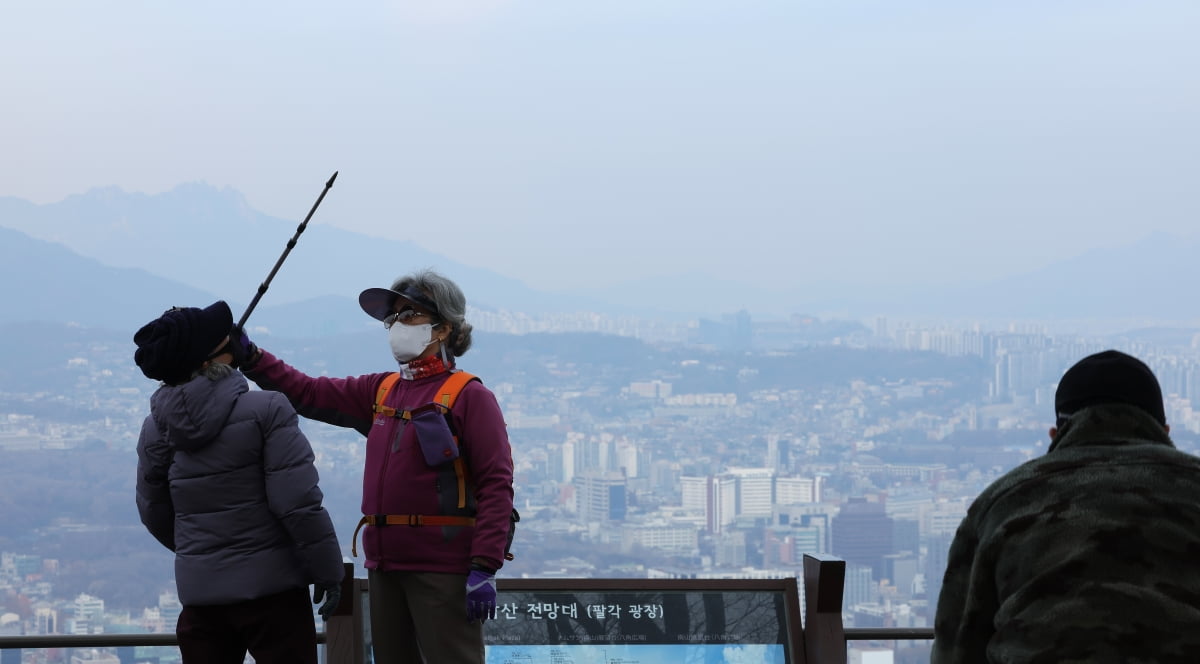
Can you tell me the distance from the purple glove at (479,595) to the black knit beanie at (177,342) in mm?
903

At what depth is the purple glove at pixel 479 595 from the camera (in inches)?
123

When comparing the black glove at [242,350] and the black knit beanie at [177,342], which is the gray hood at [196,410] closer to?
the black knit beanie at [177,342]

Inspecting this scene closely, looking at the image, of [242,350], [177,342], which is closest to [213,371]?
[177,342]

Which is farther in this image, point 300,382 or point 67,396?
point 67,396

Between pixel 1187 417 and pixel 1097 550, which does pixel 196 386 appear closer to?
pixel 1097 550

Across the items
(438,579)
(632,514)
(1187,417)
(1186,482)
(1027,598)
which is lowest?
(632,514)

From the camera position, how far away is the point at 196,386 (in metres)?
3.06

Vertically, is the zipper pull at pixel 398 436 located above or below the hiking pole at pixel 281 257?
below

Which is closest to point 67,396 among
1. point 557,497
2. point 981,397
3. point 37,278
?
point 37,278

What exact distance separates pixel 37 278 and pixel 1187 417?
42018mm

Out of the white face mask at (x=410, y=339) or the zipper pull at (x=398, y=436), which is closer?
the zipper pull at (x=398, y=436)

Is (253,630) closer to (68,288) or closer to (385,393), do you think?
(385,393)

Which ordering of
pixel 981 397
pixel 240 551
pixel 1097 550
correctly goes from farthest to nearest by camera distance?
pixel 981 397
pixel 240 551
pixel 1097 550

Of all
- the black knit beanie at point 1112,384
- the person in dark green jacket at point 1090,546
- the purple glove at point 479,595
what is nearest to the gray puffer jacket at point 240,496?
the purple glove at point 479,595
